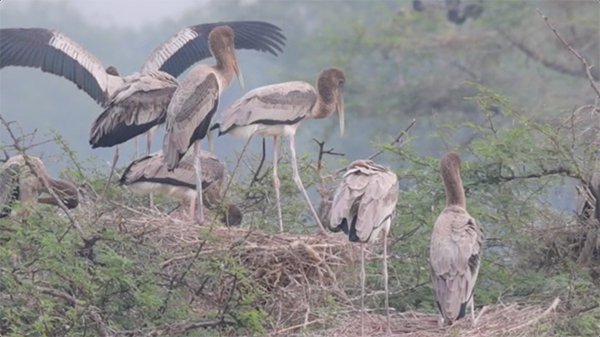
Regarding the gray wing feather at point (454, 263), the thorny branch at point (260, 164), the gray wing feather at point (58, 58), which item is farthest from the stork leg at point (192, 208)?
the gray wing feather at point (454, 263)

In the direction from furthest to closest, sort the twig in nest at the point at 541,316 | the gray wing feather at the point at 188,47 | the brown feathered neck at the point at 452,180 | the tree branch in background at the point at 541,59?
the tree branch in background at the point at 541,59
the gray wing feather at the point at 188,47
the brown feathered neck at the point at 452,180
the twig in nest at the point at 541,316

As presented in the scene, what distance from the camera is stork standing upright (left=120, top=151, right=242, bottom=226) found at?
872cm

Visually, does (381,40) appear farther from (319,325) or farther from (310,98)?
(319,325)

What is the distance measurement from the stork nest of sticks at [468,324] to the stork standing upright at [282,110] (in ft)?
3.11

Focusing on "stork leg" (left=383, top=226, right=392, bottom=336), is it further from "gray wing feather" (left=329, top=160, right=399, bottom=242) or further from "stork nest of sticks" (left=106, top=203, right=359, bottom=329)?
"stork nest of sticks" (left=106, top=203, right=359, bottom=329)

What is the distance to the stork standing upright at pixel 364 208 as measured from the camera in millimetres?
7461

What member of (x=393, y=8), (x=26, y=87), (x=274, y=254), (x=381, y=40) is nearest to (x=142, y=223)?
(x=274, y=254)

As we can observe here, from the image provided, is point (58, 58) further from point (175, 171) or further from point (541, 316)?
point (541, 316)

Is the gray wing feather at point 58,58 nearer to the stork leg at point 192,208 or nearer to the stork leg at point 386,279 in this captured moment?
the stork leg at point 192,208

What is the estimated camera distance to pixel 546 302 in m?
7.69

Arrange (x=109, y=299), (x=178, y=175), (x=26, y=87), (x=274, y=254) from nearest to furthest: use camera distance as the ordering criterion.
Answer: (x=109, y=299) → (x=274, y=254) → (x=178, y=175) → (x=26, y=87)

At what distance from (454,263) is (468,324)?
0.89 ft

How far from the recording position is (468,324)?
7422 mm

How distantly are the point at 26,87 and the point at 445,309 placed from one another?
2937 cm
